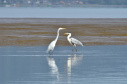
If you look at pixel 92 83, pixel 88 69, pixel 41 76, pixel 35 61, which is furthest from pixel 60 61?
pixel 92 83

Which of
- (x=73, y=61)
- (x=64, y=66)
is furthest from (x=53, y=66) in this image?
(x=73, y=61)

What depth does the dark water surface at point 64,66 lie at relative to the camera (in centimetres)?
1572

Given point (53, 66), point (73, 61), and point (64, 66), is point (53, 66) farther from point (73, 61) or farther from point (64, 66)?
point (73, 61)

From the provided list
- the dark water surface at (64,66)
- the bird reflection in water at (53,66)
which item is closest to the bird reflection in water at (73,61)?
the dark water surface at (64,66)

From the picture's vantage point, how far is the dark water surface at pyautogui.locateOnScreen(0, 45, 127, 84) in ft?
51.6

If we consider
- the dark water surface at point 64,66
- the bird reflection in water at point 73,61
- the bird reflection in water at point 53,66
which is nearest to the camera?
the dark water surface at point 64,66

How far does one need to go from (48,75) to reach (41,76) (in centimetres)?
28

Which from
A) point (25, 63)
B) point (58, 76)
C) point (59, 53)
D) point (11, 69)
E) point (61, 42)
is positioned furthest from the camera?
point (61, 42)

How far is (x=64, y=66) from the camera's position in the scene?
18.8m

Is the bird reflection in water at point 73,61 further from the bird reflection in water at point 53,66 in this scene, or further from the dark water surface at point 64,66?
the bird reflection in water at point 53,66

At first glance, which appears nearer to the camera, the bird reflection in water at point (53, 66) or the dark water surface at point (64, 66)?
the dark water surface at point (64, 66)

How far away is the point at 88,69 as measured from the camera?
1795 cm

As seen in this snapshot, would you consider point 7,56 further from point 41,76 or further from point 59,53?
point 41,76

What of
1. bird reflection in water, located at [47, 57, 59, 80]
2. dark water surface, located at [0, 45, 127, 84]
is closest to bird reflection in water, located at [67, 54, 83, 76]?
dark water surface, located at [0, 45, 127, 84]
